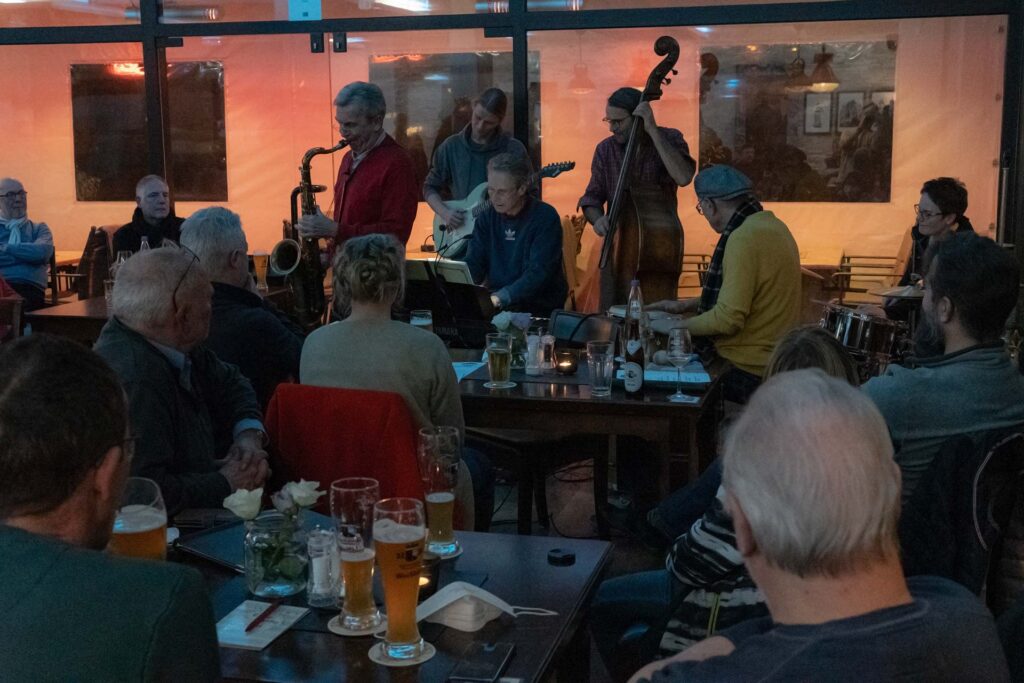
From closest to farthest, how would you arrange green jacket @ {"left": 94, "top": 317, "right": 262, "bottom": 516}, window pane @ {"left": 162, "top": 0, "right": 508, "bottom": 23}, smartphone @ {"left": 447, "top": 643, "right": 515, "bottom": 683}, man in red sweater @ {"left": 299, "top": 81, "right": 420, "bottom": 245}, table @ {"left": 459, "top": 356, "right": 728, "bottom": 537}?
smartphone @ {"left": 447, "top": 643, "right": 515, "bottom": 683} → green jacket @ {"left": 94, "top": 317, "right": 262, "bottom": 516} → table @ {"left": 459, "top": 356, "right": 728, "bottom": 537} → man in red sweater @ {"left": 299, "top": 81, "right": 420, "bottom": 245} → window pane @ {"left": 162, "top": 0, "right": 508, "bottom": 23}

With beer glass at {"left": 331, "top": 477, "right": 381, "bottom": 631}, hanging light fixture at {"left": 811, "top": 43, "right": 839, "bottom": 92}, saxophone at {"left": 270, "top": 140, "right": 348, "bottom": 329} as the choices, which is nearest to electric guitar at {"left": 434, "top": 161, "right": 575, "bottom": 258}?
saxophone at {"left": 270, "top": 140, "right": 348, "bottom": 329}

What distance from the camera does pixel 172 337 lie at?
2.81 metres

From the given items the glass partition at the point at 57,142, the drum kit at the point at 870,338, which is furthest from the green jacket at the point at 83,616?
the glass partition at the point at 57,142

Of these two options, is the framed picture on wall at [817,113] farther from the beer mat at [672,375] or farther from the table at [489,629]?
the table at [489,629]

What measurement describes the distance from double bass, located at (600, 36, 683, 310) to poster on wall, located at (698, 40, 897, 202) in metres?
1.28

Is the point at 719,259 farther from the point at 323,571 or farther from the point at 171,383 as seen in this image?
the point at 323,571

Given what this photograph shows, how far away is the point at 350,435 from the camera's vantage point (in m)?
2.86

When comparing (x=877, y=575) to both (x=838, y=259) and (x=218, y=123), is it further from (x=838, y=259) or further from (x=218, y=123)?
(x=218, y=123)

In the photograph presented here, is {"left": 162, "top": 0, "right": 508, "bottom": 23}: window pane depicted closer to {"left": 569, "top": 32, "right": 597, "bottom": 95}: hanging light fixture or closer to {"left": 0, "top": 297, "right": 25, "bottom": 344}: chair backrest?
{"left": 569, "top": 32, "right": 597, "bottom": 95}: hanging light fixture

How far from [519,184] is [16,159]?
5089 mm

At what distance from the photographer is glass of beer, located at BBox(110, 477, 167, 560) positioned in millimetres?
1883

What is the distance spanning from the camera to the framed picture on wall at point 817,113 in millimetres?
7001

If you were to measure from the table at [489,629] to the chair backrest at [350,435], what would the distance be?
516 mm

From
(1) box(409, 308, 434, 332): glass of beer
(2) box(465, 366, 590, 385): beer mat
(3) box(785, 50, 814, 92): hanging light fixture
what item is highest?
(3) box(785, 50, 814, 92): hanging light fixture
